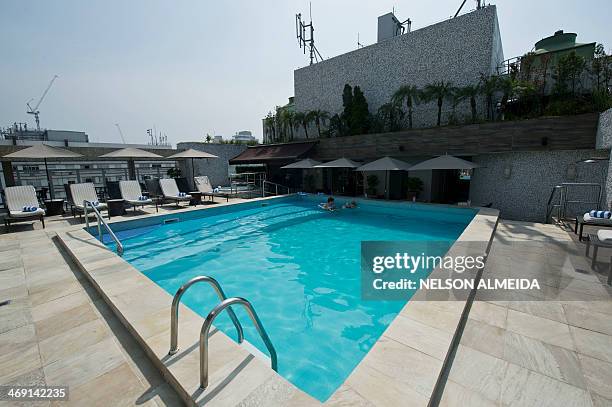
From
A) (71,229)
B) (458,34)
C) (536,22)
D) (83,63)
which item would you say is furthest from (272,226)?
(536,22)

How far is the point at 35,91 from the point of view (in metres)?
98.3

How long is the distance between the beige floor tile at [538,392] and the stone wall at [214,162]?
22307mm

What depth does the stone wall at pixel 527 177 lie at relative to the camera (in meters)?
10.6

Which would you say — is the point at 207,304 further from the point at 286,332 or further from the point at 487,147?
the point at 487,147

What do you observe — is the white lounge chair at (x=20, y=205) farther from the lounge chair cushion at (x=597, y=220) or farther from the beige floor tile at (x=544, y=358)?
the lounge chair cushion at (x=597, y=220)

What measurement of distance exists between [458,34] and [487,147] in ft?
26.3

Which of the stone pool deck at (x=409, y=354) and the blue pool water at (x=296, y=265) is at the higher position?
the stone pool deck at (x=409, y=354)

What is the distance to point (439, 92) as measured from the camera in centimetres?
1521

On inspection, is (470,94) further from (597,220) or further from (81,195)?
(81,195)

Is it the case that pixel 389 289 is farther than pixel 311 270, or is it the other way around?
pixel 311 270

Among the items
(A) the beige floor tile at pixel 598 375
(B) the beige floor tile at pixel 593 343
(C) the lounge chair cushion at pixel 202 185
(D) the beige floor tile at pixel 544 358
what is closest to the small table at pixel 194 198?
(C) the lounge chair cushion at pixel 202 185

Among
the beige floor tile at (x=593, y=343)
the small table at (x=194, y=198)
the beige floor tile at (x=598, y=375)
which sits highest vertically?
the small table at (x=194, y=198)

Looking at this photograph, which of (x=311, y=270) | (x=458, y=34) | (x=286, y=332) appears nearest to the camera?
(x=286, y=332)

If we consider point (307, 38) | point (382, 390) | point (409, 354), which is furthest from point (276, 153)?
point (382, 390)
